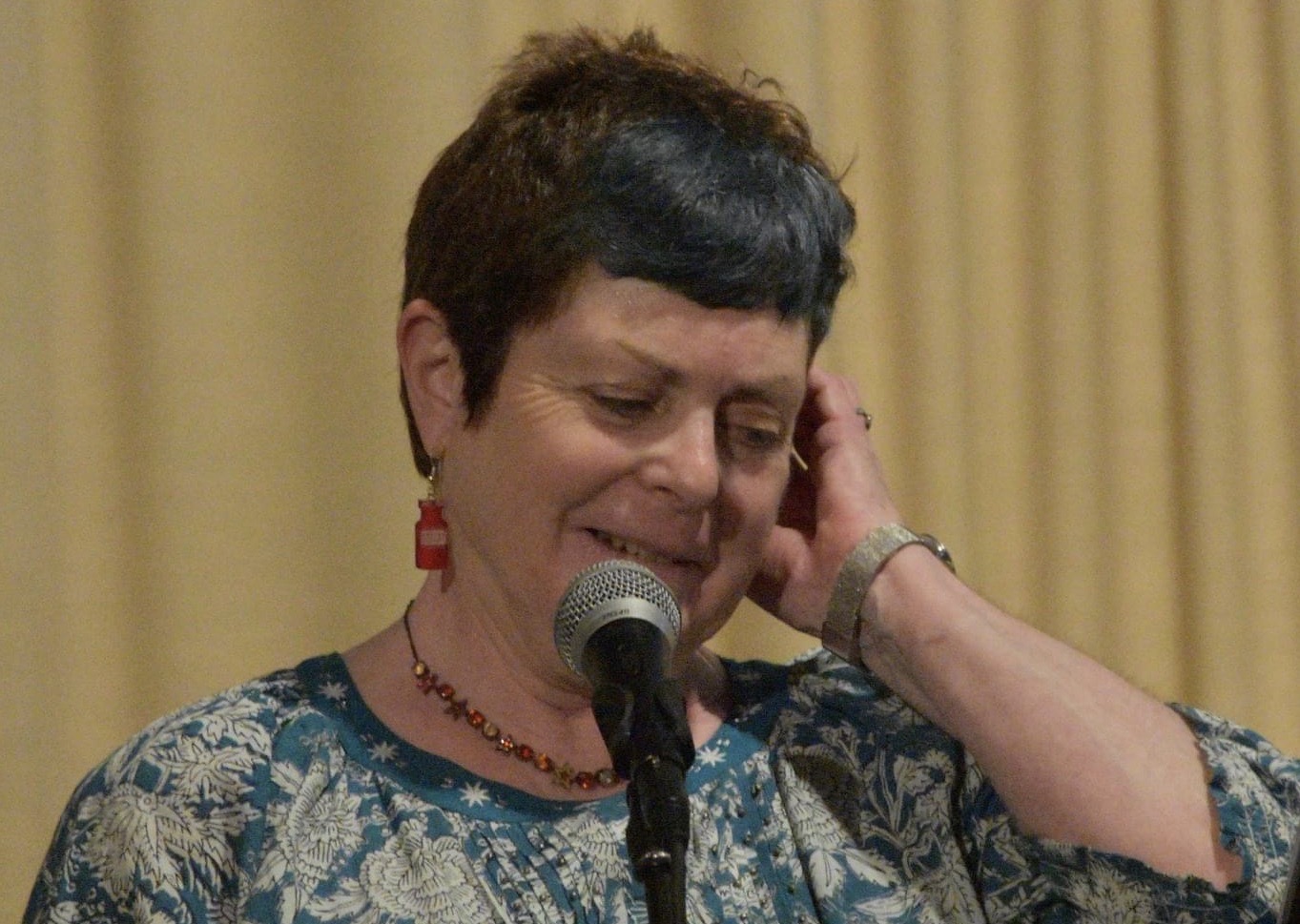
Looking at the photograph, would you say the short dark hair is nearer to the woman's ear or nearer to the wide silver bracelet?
the woman's ear

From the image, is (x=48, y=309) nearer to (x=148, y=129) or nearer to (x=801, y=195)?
(x=148, y=129)

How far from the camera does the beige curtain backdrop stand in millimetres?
2119

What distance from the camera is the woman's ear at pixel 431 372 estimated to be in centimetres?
159

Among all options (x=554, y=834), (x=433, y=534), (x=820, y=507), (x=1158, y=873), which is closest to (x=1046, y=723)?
(x=1158, y=873)

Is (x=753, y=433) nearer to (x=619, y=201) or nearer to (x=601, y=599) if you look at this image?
(x=619, y=201)

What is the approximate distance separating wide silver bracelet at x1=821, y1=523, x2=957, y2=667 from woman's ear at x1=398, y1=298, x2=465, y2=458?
0.42 m

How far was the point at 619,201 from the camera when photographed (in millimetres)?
1489

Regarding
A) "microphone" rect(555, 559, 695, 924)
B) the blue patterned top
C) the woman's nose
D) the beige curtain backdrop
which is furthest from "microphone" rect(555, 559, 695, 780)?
the beige curtain backdrop

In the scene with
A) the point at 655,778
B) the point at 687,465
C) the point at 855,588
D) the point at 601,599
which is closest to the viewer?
the point at 655,778

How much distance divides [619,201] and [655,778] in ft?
2.05

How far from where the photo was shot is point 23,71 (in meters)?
2.11

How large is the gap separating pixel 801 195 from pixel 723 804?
0.56 meters

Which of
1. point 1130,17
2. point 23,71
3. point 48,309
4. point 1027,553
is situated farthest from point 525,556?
point 1130,17

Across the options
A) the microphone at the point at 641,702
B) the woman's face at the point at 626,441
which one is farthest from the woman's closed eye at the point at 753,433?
the microphone at the point at 641,702
